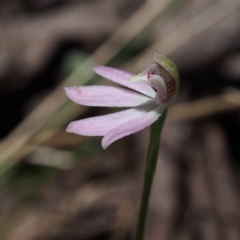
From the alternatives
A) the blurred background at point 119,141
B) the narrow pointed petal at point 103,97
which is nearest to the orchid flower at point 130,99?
the narrow pointed petal at point 103,97

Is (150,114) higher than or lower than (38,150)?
lower

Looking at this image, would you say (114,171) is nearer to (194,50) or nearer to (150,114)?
(194,50)

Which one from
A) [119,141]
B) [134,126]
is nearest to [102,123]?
[134,126]

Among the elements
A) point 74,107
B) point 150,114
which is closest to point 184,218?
point 74,107

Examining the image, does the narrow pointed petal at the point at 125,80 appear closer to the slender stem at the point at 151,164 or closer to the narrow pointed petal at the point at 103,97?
the narrow pointed petal at the point at 103,97

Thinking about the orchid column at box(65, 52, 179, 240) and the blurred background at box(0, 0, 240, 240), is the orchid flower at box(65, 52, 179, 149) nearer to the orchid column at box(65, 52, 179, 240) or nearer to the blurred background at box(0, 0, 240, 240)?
the orchid column at box(65, 52, 179, 240)

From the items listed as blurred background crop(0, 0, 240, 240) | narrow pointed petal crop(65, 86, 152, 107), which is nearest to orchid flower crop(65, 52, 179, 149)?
narrow pointed petal crop(65, 86, 152, 107)

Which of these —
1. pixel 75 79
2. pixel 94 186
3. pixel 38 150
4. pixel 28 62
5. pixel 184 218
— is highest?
pixel 28 62
